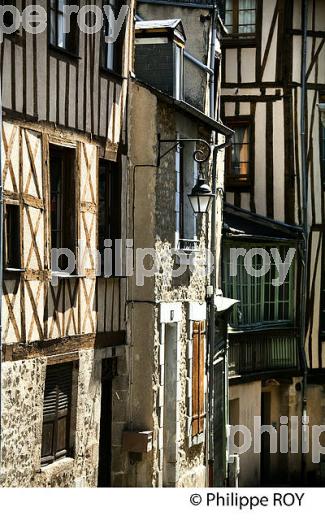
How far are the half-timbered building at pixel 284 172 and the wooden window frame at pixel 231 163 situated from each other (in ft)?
0.06

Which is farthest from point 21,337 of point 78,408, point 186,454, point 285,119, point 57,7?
point 285,119

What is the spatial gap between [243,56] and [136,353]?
37.9 feet

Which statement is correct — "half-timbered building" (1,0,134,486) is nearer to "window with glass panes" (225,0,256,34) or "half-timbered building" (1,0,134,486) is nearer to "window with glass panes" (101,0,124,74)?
"window with glass panes" (101,0,124,74)

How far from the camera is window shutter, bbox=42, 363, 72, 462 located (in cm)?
1342

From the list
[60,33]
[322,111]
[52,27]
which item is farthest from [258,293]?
[52,27]

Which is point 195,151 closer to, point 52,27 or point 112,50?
point 112,50

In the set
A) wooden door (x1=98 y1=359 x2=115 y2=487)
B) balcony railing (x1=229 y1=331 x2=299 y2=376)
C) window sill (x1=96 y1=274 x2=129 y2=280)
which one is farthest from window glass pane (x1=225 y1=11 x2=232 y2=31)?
wooden door (x1=98 y1=359 x2=115 y2=487)

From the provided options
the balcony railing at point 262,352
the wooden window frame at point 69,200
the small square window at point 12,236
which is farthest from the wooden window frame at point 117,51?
the balcony railing at point 262,352

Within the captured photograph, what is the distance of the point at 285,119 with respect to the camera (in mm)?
26078

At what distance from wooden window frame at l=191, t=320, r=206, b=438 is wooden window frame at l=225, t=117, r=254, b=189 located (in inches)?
317

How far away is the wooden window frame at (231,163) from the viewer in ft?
85.1

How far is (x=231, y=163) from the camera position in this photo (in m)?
26.1

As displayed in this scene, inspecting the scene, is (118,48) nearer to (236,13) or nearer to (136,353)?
(136,353)

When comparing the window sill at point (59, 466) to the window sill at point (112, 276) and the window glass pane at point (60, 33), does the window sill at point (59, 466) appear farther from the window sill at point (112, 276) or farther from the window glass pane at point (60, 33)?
the window glass pane at point (60, 33)
